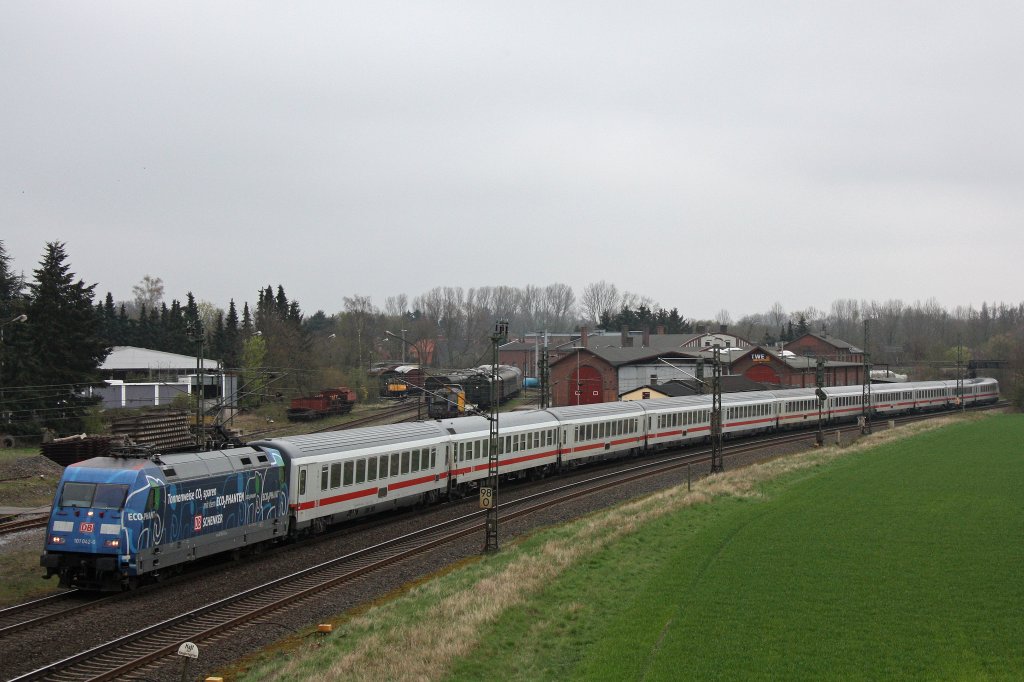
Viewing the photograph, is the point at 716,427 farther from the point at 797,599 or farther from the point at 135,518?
the point at 135,518

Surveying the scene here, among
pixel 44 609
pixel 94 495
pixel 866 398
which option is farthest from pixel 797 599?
pixel 866 398

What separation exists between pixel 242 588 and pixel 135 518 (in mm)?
3464

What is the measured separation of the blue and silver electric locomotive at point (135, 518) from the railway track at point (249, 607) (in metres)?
2.11

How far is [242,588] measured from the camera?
23.0 metres

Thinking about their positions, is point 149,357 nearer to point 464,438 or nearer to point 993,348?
point 464,438

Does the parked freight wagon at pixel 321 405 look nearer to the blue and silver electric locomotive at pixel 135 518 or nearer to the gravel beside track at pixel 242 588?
the gravel beside track at pixel 242 588

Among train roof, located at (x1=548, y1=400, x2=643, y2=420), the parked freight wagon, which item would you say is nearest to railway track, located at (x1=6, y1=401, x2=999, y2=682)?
train roof, located at (x1=548, y1=400, x2=643, y2=420)

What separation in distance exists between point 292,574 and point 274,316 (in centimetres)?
7814

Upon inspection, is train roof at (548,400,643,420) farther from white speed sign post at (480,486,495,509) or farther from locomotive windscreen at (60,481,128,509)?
locomotive windscreen at (60,481,128,509)

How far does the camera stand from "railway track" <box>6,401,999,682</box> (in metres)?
16.9

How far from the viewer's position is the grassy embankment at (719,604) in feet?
53.3

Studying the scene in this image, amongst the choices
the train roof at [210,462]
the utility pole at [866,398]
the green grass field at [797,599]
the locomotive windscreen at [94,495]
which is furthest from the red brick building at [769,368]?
the locomotive windscreen at [94,495]

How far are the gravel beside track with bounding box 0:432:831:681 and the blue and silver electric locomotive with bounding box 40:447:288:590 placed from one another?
94 centimetres

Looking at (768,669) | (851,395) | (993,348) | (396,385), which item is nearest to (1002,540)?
(768,669)
